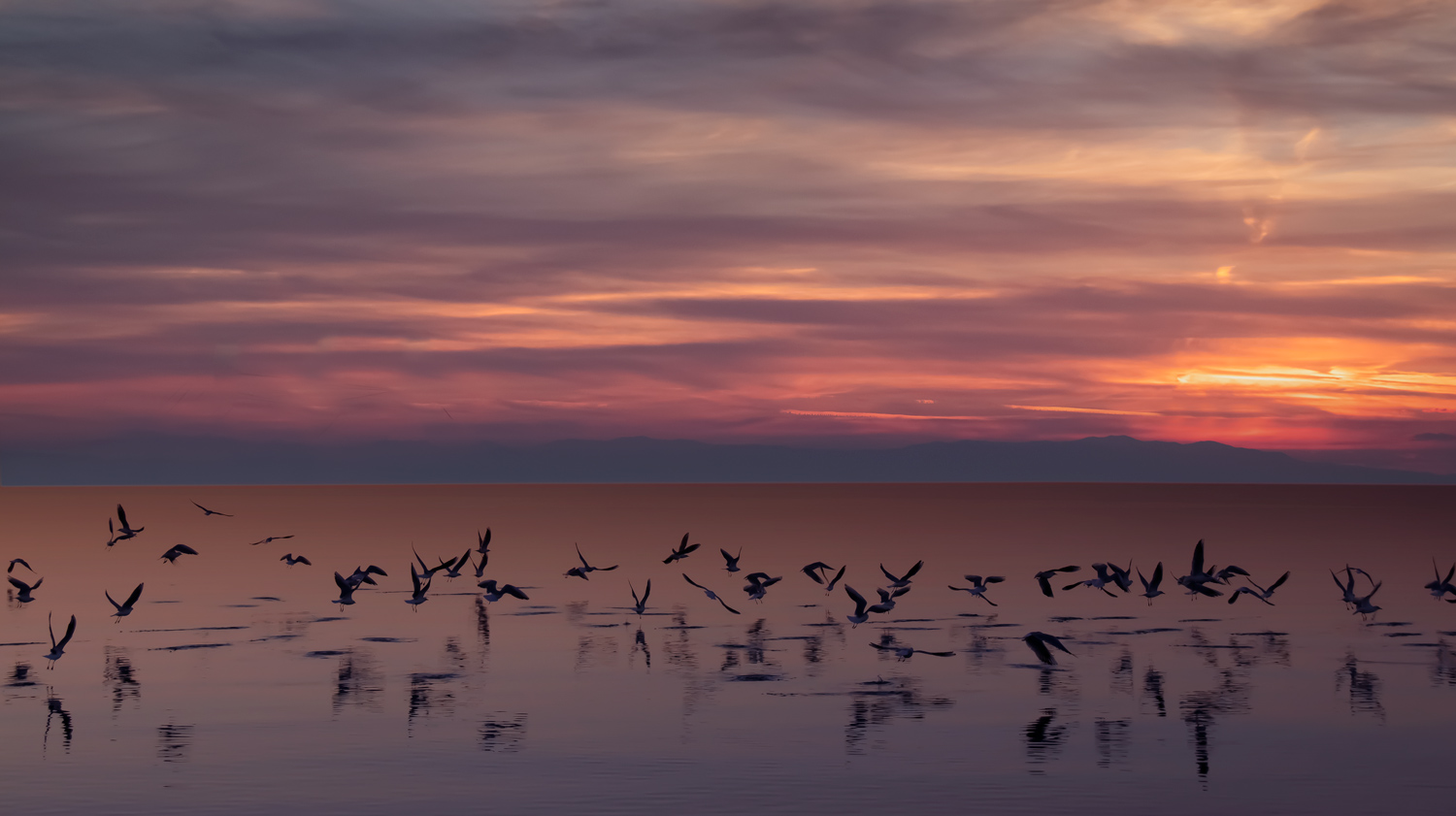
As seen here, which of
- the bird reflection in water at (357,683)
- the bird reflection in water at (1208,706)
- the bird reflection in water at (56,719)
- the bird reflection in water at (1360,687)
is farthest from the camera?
the bird reflection in water at (357,683)

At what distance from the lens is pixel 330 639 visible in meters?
38.7

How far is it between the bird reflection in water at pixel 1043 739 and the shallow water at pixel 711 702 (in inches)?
3.3

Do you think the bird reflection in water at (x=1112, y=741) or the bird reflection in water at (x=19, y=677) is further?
the bird reflection in water at (x=19, y=677)

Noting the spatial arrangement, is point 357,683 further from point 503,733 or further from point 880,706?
point 880,706

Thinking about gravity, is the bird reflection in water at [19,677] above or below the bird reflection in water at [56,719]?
above

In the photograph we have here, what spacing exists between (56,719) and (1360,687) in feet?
84.6

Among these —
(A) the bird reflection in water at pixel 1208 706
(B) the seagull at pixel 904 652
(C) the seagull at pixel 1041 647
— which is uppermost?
(C) the seagull at pixel 1041 647

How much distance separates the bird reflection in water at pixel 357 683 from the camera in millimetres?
29094

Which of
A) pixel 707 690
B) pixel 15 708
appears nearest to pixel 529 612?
pixel 707 690

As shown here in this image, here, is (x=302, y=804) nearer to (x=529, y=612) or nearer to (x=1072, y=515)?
(x=529, y=612)

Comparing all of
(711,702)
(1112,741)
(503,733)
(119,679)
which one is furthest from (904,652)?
(119,679)

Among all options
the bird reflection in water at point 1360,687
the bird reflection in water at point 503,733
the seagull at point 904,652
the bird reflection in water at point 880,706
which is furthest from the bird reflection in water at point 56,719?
the bird reflection in water at point 1360,687

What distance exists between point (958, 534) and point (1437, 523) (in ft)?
158

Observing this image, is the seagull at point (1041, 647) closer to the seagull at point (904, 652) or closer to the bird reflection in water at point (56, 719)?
the seagull at point (904, 652)
